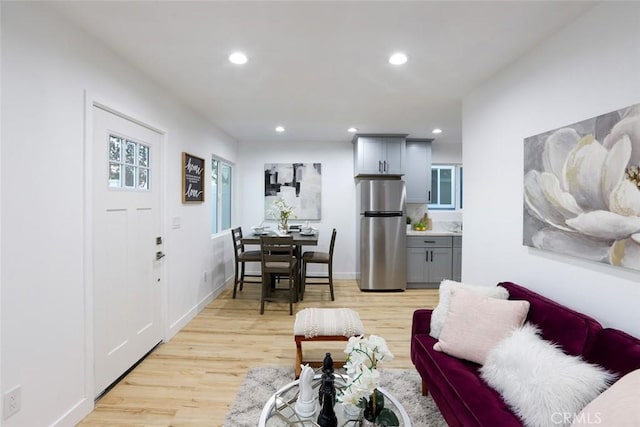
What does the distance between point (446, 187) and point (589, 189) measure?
13.2 feet

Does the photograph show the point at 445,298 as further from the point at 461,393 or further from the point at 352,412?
the point at 352,412

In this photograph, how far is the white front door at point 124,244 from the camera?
209 centimetres

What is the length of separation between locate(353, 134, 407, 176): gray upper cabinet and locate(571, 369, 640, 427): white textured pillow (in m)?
3.94

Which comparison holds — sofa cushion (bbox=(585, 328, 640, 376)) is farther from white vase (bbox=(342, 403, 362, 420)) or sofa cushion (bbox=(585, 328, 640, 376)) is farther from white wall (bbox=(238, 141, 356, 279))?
white wall (bbox=(238, 141, 356, 279))

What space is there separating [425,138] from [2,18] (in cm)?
487

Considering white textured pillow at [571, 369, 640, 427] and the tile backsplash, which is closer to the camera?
white textured pillow at [571, 369, 640, 427]

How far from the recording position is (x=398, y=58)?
2.24 metres

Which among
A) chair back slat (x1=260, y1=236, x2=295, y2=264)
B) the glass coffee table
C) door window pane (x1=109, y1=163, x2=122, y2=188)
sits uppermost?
door window pane (x1=109, y1=163, x2=122, y2=188)

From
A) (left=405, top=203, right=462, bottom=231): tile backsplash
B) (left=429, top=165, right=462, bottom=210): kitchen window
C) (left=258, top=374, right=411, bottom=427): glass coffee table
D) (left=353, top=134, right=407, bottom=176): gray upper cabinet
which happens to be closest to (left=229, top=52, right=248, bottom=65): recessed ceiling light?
(left=258, top=374, right=411, bottom=427): glass coffee table

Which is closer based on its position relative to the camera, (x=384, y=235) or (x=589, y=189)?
(x=589, y=189)

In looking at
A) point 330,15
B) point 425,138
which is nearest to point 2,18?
point 330,15

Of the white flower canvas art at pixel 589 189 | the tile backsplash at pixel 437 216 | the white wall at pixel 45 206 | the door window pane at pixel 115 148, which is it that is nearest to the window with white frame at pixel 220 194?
the door window pane at pixel 115 148

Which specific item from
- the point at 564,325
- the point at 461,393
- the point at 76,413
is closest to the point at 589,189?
the point at 564,325

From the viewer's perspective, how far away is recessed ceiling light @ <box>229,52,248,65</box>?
2198mm
